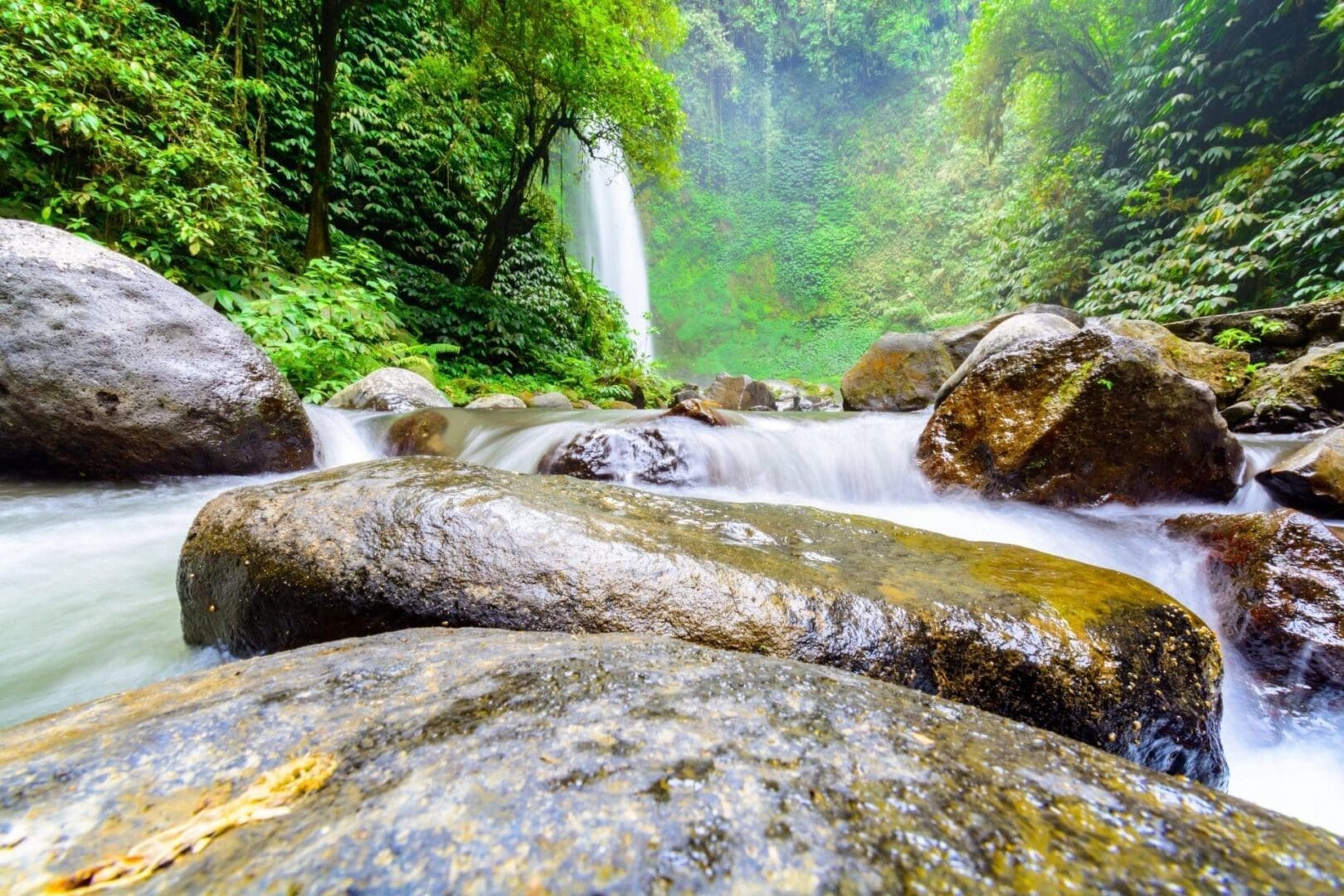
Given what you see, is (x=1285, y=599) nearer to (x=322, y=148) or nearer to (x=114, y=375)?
(x=114, y=375)

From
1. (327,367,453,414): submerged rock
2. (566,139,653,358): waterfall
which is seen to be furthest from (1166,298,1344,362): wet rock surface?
(566,139,653,358): waterfall

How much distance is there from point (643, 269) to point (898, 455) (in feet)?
70.1

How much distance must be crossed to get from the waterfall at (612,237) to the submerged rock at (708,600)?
1646 centimetres

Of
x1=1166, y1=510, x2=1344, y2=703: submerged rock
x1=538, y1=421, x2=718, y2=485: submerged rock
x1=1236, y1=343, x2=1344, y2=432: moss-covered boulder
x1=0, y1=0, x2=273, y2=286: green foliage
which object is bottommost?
x1=1166, y1=510, x2=1344, y2=703: submerged rock

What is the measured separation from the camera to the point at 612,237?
70.4ft

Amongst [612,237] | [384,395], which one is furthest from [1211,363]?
[612,237]

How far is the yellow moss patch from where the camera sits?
18.9 inches

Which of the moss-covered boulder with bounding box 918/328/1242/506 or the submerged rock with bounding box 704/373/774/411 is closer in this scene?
the moss-covered boulder with bounding box 918/328/1242/506

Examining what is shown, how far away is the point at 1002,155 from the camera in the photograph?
52.5 feet

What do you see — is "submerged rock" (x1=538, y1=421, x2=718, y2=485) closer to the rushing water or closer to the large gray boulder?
the rushing water

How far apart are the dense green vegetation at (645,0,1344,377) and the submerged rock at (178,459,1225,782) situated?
804 cm

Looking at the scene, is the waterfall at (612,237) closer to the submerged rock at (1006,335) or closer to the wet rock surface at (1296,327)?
the submerged rock at (1006,335)

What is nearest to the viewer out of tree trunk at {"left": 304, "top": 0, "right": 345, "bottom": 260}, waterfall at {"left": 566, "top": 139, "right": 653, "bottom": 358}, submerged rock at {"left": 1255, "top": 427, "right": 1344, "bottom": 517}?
submerged rock at {"left": 1255, "top": 427, "right": 1344, "bottom": 517}

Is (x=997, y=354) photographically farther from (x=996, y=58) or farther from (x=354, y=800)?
(x=996, y=58)
